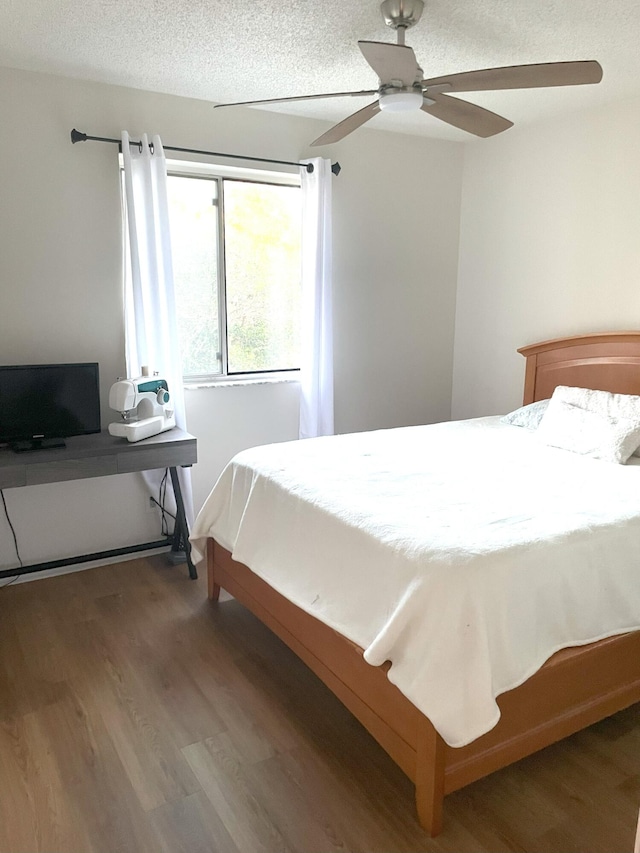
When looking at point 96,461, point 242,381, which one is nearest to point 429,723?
point 96,461

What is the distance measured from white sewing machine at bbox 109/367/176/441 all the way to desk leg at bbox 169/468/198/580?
11.4 inches

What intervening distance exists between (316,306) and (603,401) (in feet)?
5.52

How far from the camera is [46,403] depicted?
2939mm

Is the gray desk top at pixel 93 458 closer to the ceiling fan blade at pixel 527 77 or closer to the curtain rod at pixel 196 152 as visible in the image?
the curtain rod at pixel 196 152

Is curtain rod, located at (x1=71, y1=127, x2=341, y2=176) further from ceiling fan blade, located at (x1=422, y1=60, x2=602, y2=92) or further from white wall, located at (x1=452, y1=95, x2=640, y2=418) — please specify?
ceiling fan blade, located at (x1=422, y1=60, x2=602, y2=92)

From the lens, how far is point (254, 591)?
261 centimetres

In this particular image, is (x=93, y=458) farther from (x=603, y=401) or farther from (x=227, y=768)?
(x=603, y=401)

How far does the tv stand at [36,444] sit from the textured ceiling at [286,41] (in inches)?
67.2

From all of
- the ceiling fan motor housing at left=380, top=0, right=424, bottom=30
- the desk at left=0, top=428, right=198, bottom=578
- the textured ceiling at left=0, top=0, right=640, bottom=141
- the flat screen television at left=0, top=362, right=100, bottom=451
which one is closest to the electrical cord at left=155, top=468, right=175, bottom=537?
the desk at left=0, top=428, right=198, bottom=578

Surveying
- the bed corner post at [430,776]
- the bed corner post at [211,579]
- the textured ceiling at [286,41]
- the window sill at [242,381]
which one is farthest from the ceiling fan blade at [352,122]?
the bed corner post at [430,776]

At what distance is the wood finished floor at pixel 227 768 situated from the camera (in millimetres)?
1673

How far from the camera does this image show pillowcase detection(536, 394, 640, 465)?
2.77m

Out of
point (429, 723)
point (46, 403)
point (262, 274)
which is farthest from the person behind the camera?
point (262, 274)

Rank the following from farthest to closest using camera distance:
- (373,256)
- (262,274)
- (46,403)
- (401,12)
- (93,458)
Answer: (373,256)
(262,274)
(46,403)
(93,458)
(401,12)
